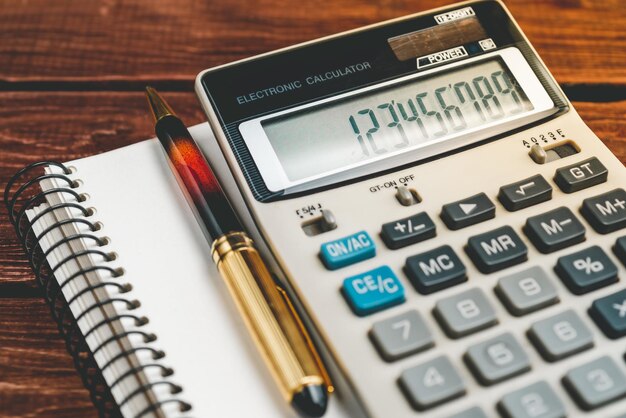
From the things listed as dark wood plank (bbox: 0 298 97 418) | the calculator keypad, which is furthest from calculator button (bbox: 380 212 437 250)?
dark wood plank (bbox: 0 298 97 418)

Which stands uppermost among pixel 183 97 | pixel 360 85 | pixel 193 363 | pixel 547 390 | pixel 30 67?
pixel 30 67

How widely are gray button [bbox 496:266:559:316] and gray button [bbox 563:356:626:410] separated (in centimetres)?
5

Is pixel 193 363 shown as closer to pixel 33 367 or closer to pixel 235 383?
pixel 235 383

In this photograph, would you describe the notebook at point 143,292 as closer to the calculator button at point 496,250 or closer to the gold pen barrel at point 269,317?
the gold pen barrel at point 269,317

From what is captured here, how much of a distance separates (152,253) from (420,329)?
0.60 ft

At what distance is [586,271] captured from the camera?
49 cm

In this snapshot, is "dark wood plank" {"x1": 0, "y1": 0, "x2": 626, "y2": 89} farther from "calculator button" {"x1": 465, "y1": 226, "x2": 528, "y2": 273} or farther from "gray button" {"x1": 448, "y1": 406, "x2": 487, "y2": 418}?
"gray button" {"x1": 448, "y1": 406, "x2": 487, "y2": 418}

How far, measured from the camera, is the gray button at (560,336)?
0.45m

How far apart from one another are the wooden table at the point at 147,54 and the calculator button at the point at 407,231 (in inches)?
9.2

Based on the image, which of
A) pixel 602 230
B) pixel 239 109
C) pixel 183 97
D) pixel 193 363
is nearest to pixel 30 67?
pixel 183 97

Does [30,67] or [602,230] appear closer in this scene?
[602,230]

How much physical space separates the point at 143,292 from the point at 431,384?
0.62 ft

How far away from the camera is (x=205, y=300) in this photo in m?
0.51

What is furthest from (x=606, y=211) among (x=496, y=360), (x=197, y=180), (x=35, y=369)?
(x=35, y=369)
